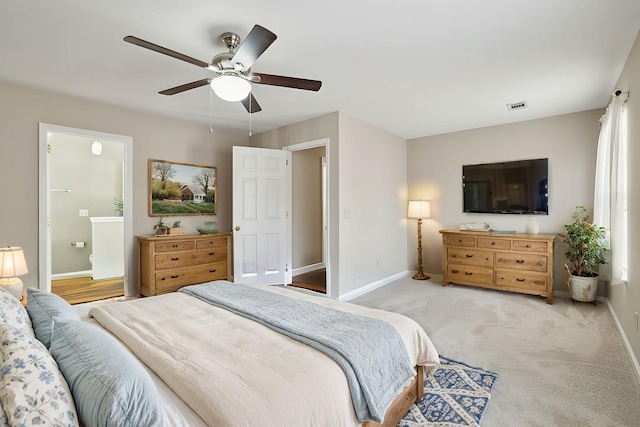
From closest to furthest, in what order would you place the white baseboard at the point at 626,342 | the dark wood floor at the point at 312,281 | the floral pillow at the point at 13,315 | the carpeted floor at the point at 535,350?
the floral pillow at the point at 13,315
the carpeted floor at the point at 535,350
the white baseboard at the point at 626,342
the dark wood floor at the point at 312,281

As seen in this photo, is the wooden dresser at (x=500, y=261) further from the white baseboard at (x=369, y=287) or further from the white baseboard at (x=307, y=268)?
the white baseboard at (x=307, y=268)

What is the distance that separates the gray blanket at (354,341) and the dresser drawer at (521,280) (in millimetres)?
3271

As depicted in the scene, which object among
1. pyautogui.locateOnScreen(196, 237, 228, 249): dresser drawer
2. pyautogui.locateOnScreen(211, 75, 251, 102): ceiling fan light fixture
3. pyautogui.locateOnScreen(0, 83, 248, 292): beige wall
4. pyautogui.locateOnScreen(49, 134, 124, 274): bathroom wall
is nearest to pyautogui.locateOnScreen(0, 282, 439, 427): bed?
pyautogui.locateOnScreen(211, 75, 251, 102): ceiling fan light fixture

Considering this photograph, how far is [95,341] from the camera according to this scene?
1.10 meters

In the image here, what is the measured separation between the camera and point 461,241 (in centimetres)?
462

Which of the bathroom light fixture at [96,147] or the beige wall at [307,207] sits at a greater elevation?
the bathroom light fixture at [96,147]

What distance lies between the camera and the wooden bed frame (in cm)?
156

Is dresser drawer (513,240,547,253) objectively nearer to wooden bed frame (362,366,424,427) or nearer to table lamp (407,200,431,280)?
table lamp (407,200,431,280)

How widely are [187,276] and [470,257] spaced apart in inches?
157

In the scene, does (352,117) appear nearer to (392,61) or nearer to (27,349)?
(392,61)

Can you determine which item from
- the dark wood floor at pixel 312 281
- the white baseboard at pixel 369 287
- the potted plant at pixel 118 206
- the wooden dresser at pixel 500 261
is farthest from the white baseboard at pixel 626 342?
the potted plant at pixel 118 206

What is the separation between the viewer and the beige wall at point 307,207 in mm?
5578

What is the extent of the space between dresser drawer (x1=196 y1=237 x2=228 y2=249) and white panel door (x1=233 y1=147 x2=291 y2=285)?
210mm

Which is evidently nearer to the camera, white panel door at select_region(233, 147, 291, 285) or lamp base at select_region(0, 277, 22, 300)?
lamp base at select_region(0, 277, 22, 300)
